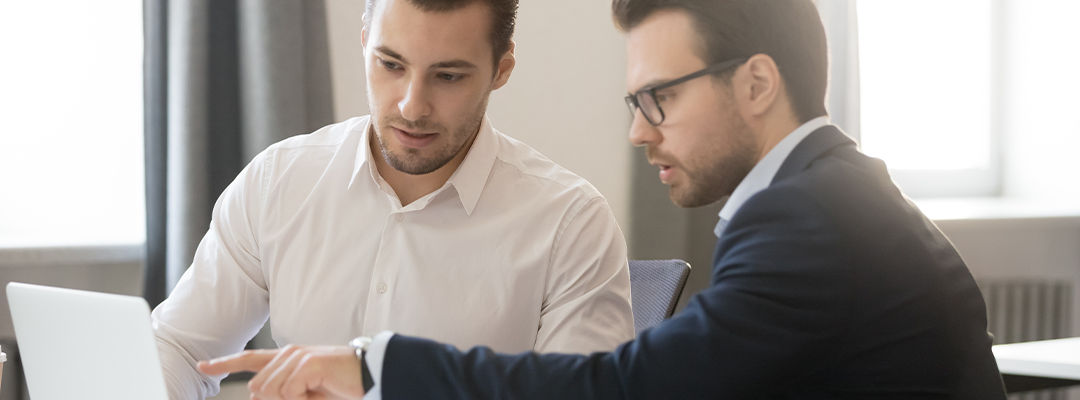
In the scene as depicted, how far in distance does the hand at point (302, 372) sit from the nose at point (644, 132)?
432mm

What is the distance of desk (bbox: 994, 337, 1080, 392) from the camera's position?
1.92m

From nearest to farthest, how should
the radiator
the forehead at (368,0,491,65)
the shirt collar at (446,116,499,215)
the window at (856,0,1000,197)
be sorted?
the forehead at (368,0,491,65) → the shirt collar at (446,116,499,215) → the radiator → the window at (856,0,1000,197)

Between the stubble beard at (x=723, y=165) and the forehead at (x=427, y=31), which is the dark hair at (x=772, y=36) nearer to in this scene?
the stubble beard at (x=723, y=165)

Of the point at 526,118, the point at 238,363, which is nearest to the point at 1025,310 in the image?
the point at 526,118

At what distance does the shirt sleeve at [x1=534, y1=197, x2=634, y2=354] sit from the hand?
0.54 metres

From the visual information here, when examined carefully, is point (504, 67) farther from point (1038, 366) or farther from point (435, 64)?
point (1038, 366)

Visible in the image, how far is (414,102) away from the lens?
163 cm

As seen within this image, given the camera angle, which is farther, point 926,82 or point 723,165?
point 926,82

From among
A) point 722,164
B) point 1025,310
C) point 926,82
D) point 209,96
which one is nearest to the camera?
point 722,164

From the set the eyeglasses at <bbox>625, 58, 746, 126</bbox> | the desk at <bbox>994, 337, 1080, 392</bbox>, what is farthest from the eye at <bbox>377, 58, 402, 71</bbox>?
the desk at <bbox>994, 337, 1080, 392</bbox>

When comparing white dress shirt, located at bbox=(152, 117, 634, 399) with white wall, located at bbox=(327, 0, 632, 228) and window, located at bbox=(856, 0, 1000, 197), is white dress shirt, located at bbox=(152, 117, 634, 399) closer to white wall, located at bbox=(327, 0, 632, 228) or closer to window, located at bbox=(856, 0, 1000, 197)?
white wall, located at bbox=(327, 0, 632, 228)

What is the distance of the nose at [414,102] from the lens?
1.63m

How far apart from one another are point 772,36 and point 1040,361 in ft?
3.55

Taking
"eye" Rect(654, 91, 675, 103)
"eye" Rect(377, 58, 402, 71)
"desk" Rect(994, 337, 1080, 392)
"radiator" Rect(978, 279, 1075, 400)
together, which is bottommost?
"radiator" Rect(978, 279, 1075, 400)
